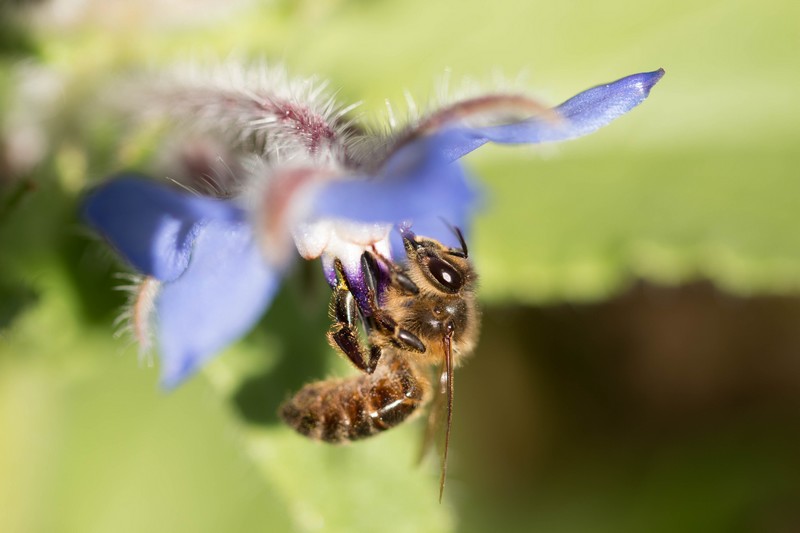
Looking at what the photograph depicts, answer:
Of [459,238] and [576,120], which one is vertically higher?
[576,120]

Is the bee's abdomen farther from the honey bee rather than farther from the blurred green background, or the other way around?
the blurred green background

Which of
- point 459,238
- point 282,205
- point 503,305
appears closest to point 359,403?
point 459,238

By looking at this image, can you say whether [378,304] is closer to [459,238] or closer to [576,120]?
[459,238]

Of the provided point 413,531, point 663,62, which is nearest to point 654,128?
point 663,62

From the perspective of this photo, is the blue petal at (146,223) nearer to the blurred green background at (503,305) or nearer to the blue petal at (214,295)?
the blue petal at (214,295)

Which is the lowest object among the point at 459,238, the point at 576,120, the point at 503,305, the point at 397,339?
the point at 503,305
